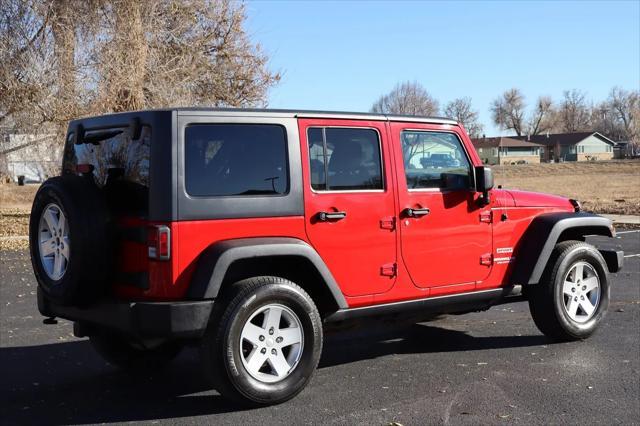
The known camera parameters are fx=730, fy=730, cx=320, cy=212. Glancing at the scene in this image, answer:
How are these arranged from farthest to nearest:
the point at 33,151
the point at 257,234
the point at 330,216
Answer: the point at 33,151 → the point at 330,216 → the point at 257,234

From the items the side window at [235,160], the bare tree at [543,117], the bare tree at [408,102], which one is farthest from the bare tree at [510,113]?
the side window at [235,160]

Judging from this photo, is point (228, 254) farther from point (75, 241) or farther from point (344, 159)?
point (344, 159)

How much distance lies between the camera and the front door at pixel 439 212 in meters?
5.58

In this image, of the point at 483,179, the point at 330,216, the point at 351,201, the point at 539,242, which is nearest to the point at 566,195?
the point at 539,242

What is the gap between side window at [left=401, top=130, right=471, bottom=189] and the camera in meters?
5.70

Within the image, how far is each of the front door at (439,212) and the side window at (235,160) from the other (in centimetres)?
104

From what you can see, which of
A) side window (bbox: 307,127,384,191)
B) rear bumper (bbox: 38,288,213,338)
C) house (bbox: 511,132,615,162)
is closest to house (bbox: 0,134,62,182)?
side window (bbox: 307,127,384,191)

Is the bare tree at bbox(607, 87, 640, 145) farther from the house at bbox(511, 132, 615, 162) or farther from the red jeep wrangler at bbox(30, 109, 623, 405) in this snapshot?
the red jeep wrangler at bbox(30, 109, 623, 405)

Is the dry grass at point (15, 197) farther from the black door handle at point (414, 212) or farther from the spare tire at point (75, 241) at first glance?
the black door handle at point (414, 212)

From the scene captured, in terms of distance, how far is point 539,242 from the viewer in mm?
6285

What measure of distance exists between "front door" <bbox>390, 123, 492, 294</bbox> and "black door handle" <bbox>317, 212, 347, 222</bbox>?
566mm

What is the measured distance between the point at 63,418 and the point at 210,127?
208cm

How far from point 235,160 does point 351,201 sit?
0.93 m

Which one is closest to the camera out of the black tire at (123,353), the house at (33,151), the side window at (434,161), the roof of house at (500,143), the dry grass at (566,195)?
the side window at (434,161)
